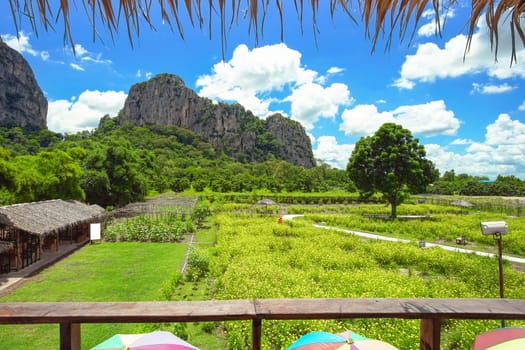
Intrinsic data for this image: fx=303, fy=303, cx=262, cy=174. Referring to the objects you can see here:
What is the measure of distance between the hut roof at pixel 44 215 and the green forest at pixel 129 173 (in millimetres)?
1605

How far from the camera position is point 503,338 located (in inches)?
48.5

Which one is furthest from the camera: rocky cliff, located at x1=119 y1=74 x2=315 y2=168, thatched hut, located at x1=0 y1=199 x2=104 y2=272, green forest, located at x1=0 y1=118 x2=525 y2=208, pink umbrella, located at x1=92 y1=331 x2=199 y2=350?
rocky cliff, located at x1=119 y1=74 x2=315 y2=168

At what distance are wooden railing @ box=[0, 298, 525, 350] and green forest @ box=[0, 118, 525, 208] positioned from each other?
12.4 m

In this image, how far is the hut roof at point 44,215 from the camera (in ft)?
28.7

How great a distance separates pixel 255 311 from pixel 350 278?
6.08 meters

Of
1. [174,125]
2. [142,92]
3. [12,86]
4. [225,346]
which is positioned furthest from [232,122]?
[225,346]

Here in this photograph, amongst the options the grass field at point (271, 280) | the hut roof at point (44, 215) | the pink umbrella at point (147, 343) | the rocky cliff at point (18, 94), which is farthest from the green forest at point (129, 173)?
the pink umbrella at point (147, 343)

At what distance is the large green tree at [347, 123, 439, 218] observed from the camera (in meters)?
19.1

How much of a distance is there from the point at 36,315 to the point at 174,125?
84.4m

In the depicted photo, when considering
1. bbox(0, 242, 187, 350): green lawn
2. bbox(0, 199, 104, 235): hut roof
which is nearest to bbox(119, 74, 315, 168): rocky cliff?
bbox(0, 199, 104, 235): hut roof

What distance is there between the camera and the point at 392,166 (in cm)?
1947

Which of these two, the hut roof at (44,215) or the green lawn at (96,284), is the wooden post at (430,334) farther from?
the hut roof at (44,215)

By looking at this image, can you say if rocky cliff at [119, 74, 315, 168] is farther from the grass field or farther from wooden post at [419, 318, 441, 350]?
wooden post at [419, 318, 441, 350]

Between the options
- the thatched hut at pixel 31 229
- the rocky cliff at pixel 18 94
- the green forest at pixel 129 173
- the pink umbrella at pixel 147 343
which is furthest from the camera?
the rocky cliff at pixel 18 94
